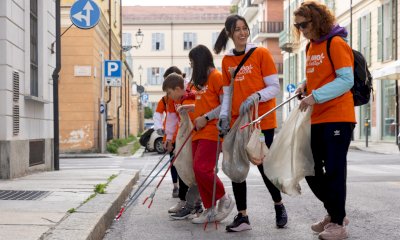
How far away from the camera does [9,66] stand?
32.8 ft

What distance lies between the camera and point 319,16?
5320 mm

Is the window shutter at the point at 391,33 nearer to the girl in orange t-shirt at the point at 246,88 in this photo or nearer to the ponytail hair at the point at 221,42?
the ponytail hair at the point at 221,42

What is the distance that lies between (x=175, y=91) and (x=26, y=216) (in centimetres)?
216

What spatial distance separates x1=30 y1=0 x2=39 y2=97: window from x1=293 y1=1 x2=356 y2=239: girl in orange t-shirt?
24.2 feet

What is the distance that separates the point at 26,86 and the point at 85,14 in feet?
13.6

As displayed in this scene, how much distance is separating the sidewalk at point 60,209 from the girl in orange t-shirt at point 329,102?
6.07ft

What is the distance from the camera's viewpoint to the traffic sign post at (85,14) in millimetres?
14734

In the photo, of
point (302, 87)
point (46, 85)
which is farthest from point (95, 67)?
point (302, 87)

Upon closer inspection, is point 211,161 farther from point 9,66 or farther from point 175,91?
point 9,66

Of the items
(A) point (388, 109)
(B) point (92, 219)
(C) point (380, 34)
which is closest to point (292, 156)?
(B) point (92, 219)

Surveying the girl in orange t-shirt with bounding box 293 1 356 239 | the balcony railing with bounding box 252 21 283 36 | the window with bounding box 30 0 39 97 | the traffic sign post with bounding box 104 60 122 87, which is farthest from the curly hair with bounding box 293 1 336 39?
the balcony railing with bounding box 252 21 283 36

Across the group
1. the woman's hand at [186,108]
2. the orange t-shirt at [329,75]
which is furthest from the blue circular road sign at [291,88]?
the orange t-shirt at [329,75]

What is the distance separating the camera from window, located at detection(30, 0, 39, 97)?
11.9m

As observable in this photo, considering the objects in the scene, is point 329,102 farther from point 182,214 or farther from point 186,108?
point 182,214
